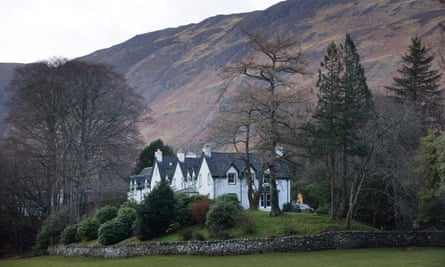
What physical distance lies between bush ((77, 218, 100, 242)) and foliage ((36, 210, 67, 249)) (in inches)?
184

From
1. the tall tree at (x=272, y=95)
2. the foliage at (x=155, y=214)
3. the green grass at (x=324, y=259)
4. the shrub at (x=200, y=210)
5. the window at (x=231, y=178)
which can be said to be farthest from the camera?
the window at (x=231, y=178)

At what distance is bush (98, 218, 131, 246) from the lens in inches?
1741

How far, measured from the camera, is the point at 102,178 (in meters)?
66.1

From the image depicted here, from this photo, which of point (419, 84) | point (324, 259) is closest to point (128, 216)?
point (324, 259)

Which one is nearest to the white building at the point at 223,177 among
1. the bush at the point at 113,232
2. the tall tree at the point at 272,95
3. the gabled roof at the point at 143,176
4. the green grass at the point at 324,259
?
the bush at the point at 113,232

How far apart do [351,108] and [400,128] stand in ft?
12.4

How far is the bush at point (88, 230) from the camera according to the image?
48.9m

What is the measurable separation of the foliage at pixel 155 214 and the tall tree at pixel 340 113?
417 inches

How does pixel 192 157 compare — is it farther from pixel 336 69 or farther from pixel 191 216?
pixel 336 69

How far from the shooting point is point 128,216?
45688 millimetres

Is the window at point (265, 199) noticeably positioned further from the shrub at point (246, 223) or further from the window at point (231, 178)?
the shrub at point (246, 223)

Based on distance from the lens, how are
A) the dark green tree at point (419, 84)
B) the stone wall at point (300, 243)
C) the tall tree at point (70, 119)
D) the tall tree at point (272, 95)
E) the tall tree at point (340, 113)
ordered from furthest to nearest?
1. the dark green tree at point (419, 84)
2. the tall tree at point (70, 119)
3. the tall tree at point (272, 95)
4. the tall tree at point (340, 113)
5. the stone wall at point (300, 243)

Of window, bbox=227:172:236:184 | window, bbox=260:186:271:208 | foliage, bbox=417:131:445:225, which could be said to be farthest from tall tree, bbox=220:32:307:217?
window, bbox=227:172:236:184

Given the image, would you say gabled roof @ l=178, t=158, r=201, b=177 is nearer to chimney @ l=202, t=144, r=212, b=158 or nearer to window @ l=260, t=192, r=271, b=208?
chimney @ l=202, t=144, r=212, b=158
